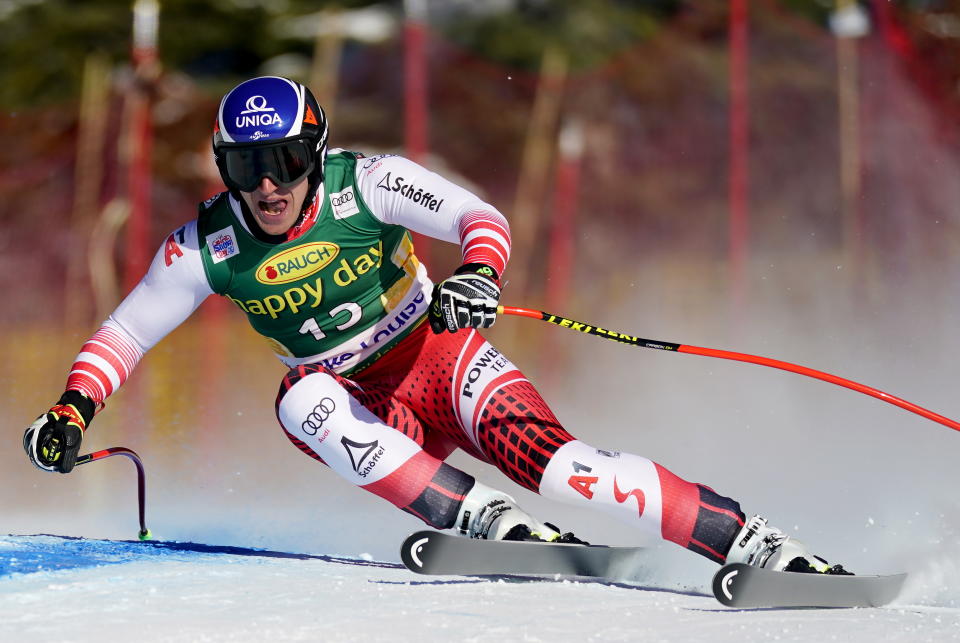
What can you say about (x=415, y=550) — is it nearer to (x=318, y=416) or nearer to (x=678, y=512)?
(x=318, y=416)

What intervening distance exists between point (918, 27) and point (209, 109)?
7740mm

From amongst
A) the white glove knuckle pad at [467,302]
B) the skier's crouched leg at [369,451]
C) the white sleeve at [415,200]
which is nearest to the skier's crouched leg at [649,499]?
the skier's crouched leg at [369,451]

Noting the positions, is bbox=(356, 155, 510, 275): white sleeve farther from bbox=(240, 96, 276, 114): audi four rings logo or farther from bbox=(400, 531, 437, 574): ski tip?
bbox=(400, 531, 437, 574): ski tip

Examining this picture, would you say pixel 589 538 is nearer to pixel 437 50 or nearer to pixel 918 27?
pixel 918 27

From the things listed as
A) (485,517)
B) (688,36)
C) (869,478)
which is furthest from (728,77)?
(485,517)

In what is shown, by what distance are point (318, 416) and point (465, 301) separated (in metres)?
0.59

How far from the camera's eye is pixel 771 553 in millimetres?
3551

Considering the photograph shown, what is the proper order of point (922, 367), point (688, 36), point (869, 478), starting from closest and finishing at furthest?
point (869, 478) → point (922, 367) → point (688, 36)

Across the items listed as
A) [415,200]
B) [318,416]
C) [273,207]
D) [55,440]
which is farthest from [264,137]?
[55,440]

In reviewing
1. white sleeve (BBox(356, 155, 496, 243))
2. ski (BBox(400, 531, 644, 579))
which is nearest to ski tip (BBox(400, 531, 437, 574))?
ski (BBox(400, 531, 644, 579))

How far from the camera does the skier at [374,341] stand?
361 centimetres

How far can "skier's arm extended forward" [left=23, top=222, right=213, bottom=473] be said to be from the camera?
3811 millimetres

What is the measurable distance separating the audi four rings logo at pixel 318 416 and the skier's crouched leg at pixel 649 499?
0.65m

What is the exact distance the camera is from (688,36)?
1411 centimetres
